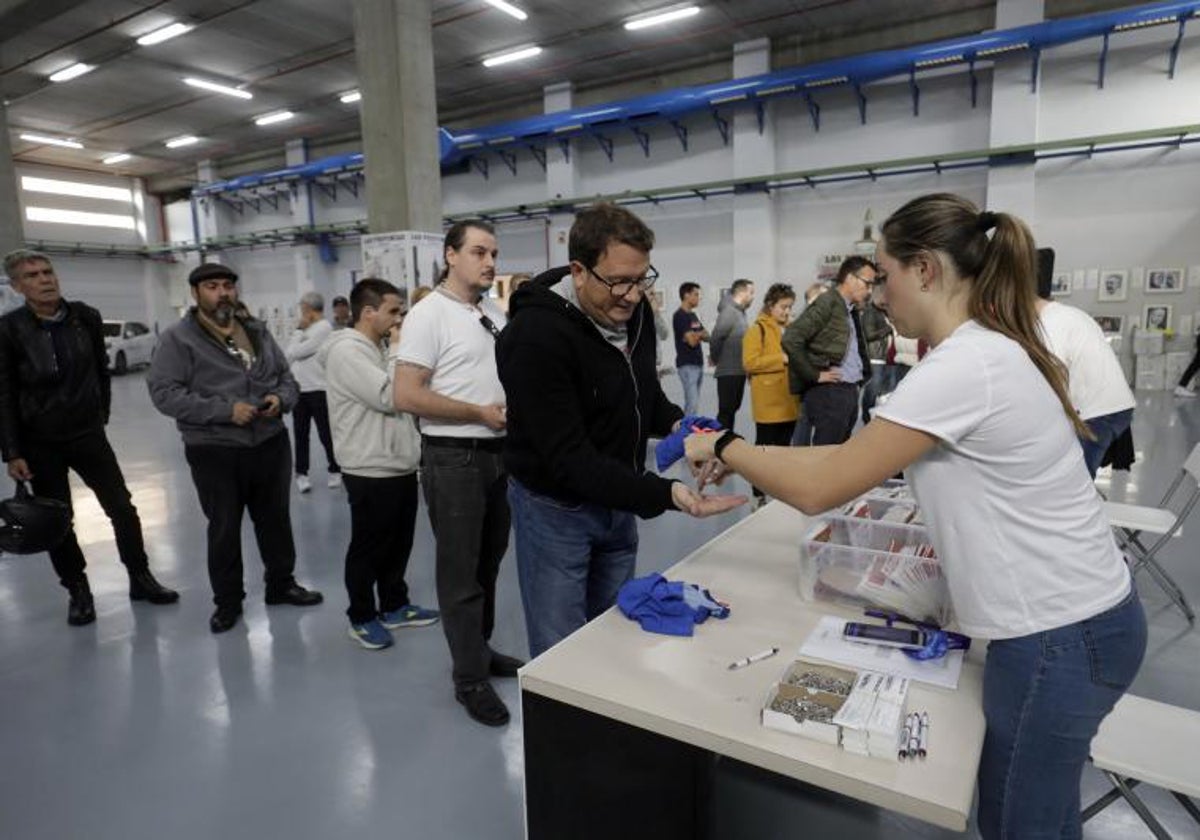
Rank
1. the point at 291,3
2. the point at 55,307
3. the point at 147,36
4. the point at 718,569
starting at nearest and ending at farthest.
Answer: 1. the point at 718,569
2. the point at 55,307
3. the point at 291,3
4. the point at 147,36

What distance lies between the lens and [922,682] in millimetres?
1215

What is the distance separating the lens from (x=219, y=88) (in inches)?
463

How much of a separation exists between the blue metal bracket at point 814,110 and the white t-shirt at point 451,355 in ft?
29.7

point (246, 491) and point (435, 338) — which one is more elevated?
point (435, 338)

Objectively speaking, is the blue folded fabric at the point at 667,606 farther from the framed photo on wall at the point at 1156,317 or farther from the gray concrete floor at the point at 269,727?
the framed photo on wall at the point at 1156,317

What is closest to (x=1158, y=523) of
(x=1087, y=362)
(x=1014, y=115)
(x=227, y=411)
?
(x=1087, y=362)

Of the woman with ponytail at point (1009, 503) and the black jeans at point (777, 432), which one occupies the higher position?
the woman with ponytail at point (1009, 503)

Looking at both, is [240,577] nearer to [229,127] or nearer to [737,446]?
[737,446]

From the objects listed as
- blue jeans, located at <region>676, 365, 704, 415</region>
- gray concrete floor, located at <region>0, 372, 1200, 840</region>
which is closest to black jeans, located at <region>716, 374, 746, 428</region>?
blue jeans, located at <region>676, 365, 704, 415</region>

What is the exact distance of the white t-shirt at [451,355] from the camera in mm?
2359

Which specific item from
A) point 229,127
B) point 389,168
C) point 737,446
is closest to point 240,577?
point 737,446

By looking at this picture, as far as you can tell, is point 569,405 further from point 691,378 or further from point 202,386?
point 691,378

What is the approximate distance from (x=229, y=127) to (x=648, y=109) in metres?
9.03

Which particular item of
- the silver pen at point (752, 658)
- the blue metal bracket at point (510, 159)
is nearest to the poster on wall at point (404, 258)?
the silver pen at point (752, 658)
